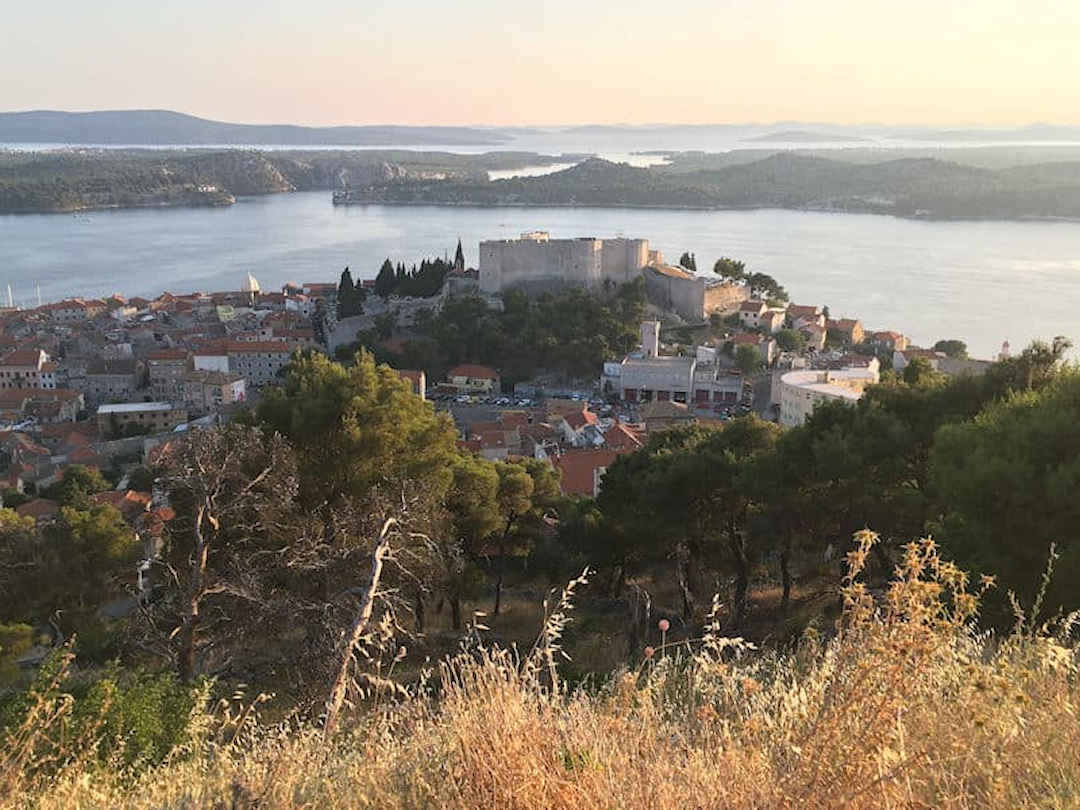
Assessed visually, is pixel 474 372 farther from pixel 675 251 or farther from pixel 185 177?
pixel 185 177

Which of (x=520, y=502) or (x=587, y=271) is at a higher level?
(x=520, y=502)

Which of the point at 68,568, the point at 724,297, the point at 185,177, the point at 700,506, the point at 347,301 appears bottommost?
the point at 347,301

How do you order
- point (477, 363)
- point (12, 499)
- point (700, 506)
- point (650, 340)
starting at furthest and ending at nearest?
point (477, 363), point (650, 340), point (12, 499), point (700, 506)

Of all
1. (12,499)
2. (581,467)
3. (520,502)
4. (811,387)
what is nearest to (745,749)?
(520,502)

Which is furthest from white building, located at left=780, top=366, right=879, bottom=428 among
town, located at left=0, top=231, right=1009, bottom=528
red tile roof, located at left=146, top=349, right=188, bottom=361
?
red tile roof, located at left=146, top=349, right=188, bottom=361

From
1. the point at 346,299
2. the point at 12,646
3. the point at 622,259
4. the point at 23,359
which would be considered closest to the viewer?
the point at 12,646

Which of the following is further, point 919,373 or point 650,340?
point 650,340

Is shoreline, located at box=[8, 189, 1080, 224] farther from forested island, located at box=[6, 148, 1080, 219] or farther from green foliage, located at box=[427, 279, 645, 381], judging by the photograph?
green foliage, located at box=[427, 279, 645, 381]
